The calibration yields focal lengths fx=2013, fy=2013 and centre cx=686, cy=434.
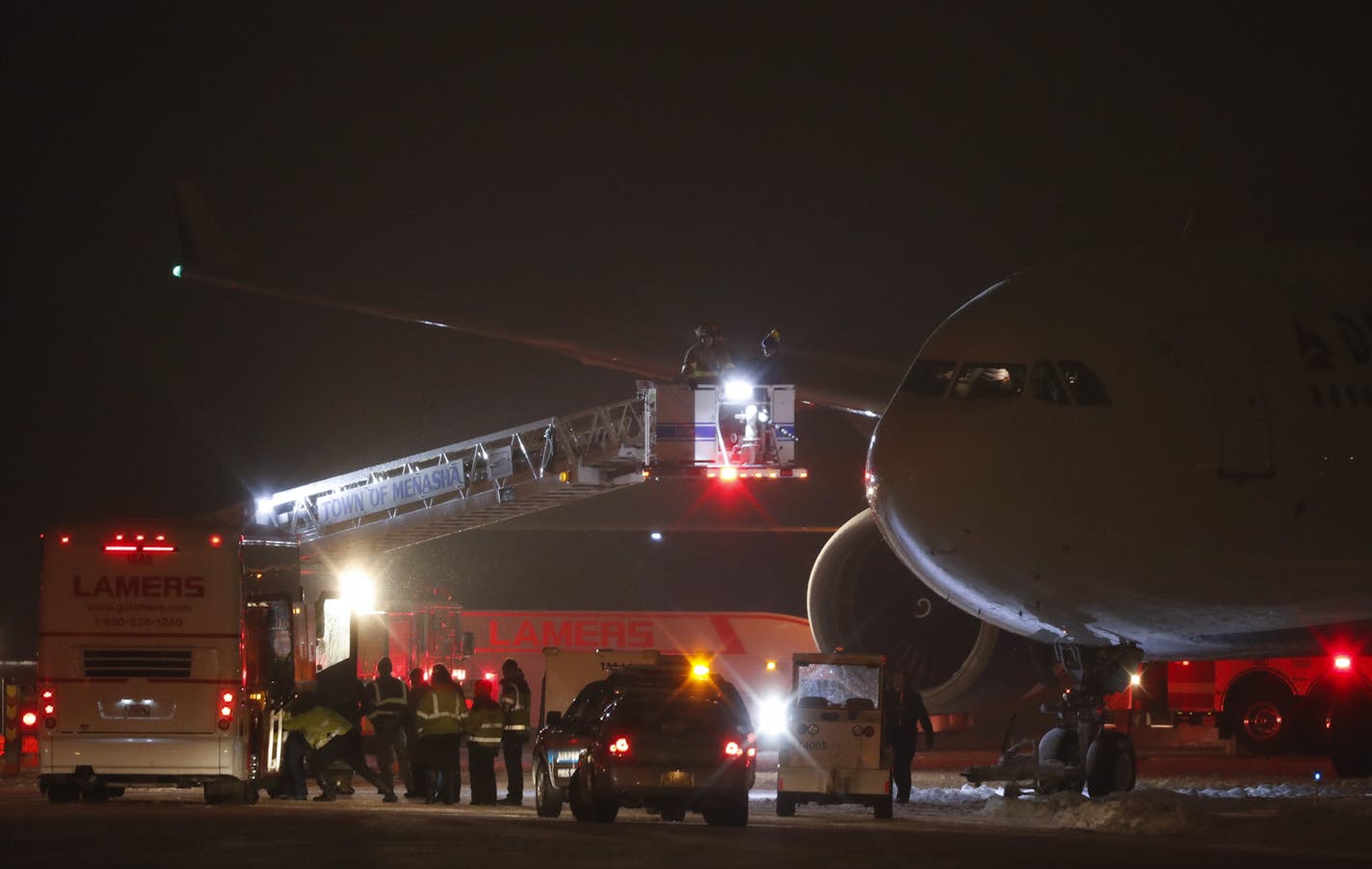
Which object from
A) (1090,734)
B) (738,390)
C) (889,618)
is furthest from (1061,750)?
(738,390)

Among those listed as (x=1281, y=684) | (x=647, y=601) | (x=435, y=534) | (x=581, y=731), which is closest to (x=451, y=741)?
(x=581, y=731)

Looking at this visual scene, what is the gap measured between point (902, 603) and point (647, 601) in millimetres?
24989

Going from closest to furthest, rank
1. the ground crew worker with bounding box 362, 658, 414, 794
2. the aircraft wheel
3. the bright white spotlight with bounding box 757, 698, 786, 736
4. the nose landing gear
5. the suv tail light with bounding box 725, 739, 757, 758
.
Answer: the suv tail light with bounding box 725, 739, 757, 758 → the nose landing gear → the aircraft wheel → the ground crew worker with bounding box 362, 658, 414, 794 → the bright white spotlight with bounding box 757, 698, 786, 736

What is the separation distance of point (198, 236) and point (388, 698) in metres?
9.60

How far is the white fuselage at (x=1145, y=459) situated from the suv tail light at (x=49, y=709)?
8.02 meters

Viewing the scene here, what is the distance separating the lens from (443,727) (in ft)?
66.7

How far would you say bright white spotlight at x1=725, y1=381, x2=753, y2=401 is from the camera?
2655cm

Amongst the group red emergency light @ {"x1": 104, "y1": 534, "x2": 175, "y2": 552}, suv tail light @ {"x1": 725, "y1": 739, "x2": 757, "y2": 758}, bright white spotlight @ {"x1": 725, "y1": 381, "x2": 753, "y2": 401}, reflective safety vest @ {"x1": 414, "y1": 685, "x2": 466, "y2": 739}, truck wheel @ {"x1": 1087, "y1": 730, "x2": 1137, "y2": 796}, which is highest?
bright white spotlight @ {"x1": 725, "y1": 381, "x2": 753, "y2": 401}

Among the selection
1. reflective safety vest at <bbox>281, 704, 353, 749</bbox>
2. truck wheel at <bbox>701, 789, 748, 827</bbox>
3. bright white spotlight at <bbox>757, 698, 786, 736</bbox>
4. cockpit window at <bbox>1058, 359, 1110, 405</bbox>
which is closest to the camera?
cockpit window at <bbox>1058, 359, 1110, 405</bbox>

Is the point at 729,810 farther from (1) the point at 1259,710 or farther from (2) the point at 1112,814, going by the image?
(1) the point at 1259,710

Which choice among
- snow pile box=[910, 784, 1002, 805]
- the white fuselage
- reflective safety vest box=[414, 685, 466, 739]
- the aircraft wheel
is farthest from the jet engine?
the white fuselage

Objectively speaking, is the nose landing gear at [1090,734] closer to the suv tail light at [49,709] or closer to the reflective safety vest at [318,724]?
the reflective safety vest at [318,724]

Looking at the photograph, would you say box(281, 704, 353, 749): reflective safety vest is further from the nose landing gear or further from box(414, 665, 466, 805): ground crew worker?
the nose landing gear

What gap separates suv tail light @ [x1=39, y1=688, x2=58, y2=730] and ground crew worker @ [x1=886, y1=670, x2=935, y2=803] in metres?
8.01
